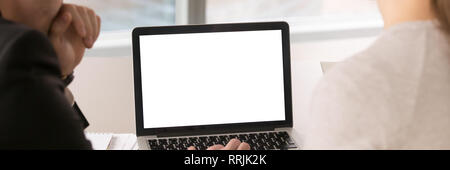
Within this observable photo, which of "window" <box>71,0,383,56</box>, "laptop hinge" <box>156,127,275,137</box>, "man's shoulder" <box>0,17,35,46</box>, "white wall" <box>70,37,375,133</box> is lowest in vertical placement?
"laptop hinge" <box>156,127,275,137</box>

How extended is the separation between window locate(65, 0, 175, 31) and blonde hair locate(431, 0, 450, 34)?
1.36 m

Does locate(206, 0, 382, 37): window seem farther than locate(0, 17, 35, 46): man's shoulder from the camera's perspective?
Yes

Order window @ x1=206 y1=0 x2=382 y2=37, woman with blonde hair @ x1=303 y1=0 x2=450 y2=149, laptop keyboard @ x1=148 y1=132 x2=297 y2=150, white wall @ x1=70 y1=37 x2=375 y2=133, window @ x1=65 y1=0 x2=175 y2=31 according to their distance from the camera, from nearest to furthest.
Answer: woman with blonde hair @ x1=303 y1=0 x2=450 y2=149 → laptop keyboard @ x1=148 y1=132 x2=297 y2=150 → white wall @ x1=70 y1=37 x2=375 y2=133 → window @ x1=65 y1=0 x2=175 y2=31 → window @ x1=206 y1=0 x2=382 y2=37

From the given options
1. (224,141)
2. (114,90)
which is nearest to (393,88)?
(224,141)

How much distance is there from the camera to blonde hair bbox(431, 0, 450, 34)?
1.25 ft

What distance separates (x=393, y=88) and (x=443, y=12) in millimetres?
63

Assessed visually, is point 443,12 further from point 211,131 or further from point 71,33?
point 211,131

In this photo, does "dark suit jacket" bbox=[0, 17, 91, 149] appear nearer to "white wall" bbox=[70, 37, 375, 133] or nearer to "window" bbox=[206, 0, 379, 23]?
"white wall" bbox=[70, 37, 375, 133]

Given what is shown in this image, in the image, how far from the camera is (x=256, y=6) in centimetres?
192

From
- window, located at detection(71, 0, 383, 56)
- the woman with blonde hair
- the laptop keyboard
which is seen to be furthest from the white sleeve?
window, located at detection(71, 0, 383, 56)

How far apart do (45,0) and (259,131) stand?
51 centimetres

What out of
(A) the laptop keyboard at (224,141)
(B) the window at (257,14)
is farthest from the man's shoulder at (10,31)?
(B) the window at (257,14)

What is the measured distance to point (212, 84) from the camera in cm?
80
